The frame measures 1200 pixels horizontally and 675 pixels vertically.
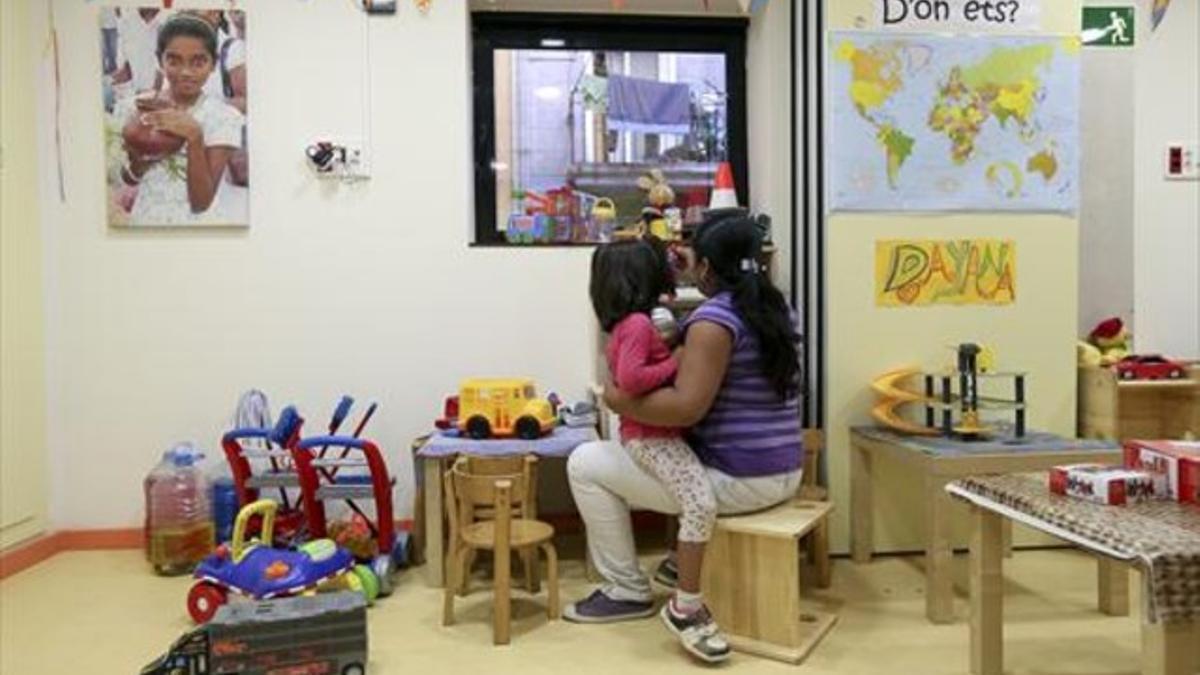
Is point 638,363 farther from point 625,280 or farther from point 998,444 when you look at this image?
point 998,444

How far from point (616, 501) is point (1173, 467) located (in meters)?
1.50

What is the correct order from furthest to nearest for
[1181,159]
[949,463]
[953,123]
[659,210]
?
[1181,159]
[659,210]
[953,123]
[949,463]

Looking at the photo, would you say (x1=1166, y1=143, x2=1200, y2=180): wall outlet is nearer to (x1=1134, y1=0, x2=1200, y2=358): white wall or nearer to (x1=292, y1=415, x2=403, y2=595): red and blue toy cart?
(x1=1134, y1=0, x2=1200, y2=358): white wall

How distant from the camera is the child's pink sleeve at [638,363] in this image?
103 inches

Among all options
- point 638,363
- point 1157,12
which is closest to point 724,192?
point 638,363

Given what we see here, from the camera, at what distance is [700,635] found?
246 centimetres

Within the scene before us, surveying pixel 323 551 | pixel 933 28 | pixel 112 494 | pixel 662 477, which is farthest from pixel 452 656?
pixel 933 28

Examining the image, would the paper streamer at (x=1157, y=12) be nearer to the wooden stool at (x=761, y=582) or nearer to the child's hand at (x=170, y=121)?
the wooden stool at (x=761, y=582)

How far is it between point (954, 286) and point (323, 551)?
247 cm

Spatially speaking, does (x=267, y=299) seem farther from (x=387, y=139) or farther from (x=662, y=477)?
(x=662, y=477)

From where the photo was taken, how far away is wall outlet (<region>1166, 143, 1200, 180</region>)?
3910mm

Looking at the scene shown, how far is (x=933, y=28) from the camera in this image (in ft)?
11.2

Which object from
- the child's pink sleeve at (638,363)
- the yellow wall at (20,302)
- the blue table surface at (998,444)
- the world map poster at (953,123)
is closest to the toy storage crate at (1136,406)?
the blue table surface at (998,444)

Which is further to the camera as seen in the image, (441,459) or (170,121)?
(170,121)
